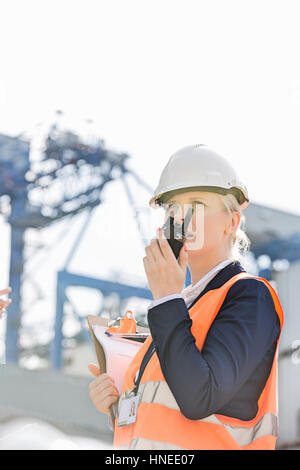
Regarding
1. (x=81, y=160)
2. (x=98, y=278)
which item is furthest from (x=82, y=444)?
(x=98, y=278)

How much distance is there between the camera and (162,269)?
6.67 feet

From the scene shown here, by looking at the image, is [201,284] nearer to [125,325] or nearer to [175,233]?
[175,233]

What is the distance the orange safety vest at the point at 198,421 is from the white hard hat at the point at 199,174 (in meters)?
0.35

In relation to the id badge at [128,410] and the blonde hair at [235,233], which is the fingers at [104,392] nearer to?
the id badge at [128,410]

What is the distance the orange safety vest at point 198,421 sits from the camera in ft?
6.35

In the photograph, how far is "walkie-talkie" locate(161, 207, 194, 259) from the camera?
2.11 meters

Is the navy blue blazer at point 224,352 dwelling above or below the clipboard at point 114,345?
above

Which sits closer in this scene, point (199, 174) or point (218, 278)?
point (218, 278)

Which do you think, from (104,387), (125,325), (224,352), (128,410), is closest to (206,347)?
(224,352)

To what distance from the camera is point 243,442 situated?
78.0 inches

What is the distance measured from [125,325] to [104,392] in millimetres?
334

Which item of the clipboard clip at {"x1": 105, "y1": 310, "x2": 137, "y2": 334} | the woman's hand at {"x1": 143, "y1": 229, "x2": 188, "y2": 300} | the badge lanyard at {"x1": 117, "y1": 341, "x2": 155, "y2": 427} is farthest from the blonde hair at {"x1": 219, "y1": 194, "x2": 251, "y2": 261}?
the clipboard clip at {"x1": 105, "y1": 310, "x2": 137, "y2": 334}

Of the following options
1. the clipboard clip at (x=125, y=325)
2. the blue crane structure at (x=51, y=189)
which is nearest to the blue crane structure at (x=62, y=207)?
the blue crane structure at (x=51, y=189)

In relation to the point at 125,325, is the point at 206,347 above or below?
above
